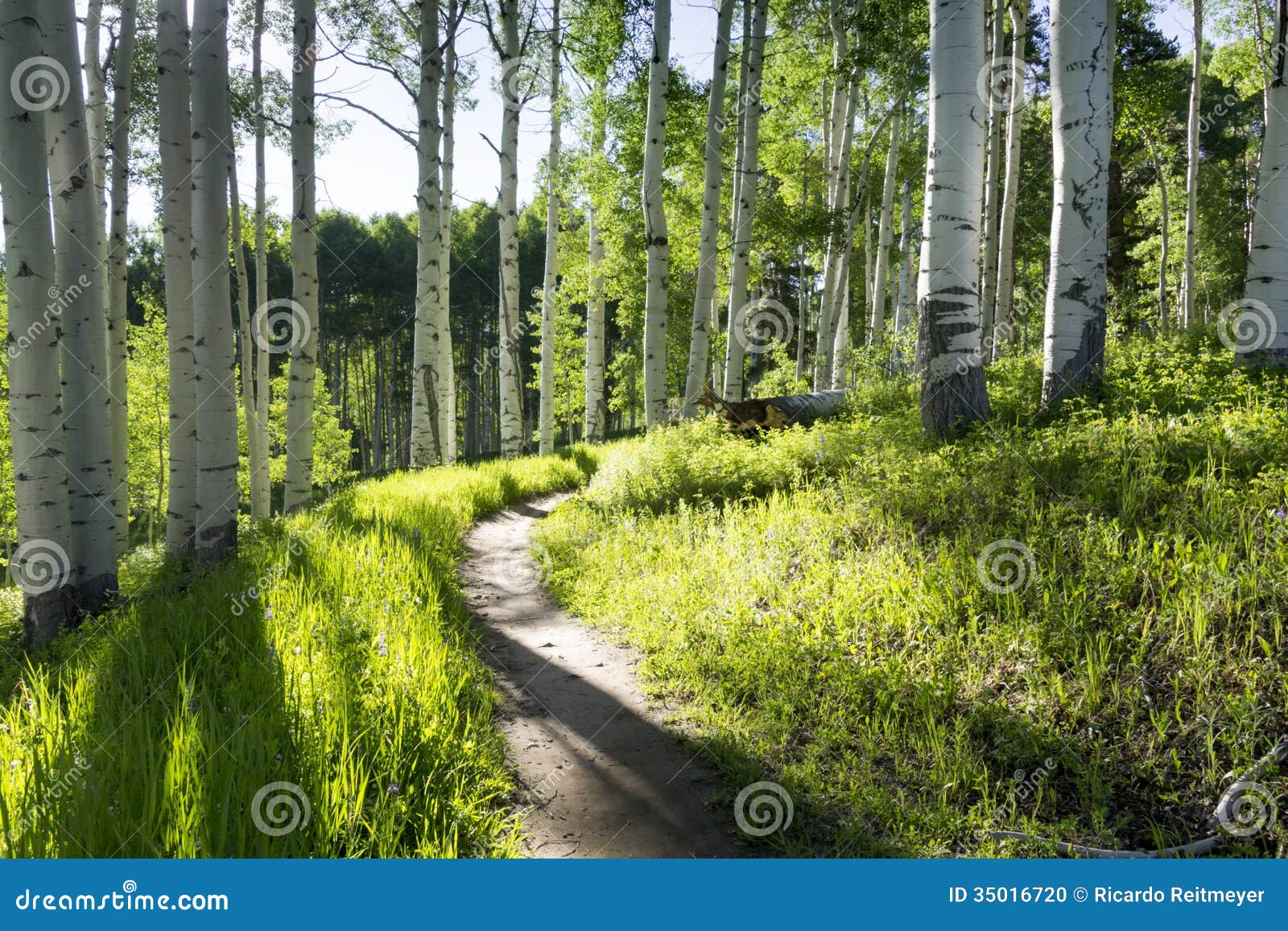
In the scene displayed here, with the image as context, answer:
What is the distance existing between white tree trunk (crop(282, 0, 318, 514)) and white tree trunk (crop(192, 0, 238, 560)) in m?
2.06

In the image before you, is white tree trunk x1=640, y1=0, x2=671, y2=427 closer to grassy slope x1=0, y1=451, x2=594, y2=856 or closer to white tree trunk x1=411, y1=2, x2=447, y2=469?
white tree trunk x1=411, y1=2, x2=447, y2=469

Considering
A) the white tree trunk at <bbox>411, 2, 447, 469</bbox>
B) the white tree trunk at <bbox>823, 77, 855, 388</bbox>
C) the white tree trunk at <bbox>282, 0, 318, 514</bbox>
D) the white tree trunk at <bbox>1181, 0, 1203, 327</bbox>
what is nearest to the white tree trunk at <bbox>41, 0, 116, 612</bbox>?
the white tree trunk at <bbox>282, 0, 318, 514</bbox>

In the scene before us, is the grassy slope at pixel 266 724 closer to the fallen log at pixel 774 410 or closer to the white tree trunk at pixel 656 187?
the fallen log at pixel 774 410

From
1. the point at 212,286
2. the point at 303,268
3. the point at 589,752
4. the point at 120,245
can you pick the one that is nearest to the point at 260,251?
A: the point at 120,245

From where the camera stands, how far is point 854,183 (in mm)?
19250

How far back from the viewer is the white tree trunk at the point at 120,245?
9.47m

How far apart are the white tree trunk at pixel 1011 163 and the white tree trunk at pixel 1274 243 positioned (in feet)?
15.8

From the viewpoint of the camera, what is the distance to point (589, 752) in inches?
144

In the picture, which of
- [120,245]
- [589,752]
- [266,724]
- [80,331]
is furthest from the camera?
[120,245]

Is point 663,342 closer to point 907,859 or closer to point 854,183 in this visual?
point 907,859

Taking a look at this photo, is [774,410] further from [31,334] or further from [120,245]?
[120,245]

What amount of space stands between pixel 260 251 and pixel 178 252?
9820 millimetres

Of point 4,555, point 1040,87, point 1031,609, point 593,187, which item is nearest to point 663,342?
point 593,187

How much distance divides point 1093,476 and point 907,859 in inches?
123
